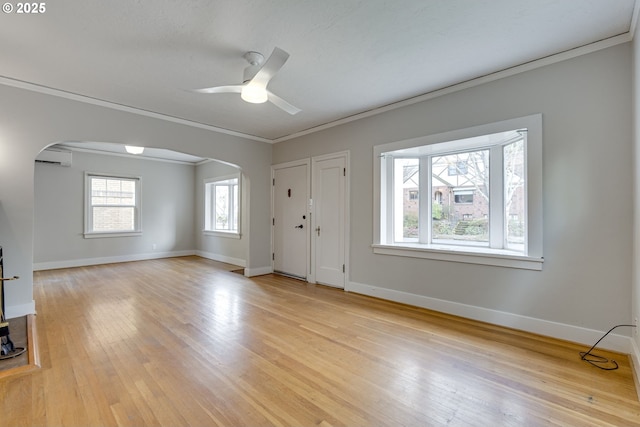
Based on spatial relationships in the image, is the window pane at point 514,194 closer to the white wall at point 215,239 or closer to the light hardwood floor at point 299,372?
the light hardwood floor at point 299,372

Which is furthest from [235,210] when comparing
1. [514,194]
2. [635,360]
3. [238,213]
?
[635,360]

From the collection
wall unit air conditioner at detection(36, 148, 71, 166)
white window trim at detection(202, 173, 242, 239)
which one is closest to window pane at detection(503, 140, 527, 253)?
white window trim at detection(202, 173, 242, 239)

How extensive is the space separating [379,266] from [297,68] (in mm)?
2666

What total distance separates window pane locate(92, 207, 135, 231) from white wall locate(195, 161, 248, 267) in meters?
1.56

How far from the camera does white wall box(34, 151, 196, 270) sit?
19.0 ft

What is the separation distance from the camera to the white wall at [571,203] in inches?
93.7

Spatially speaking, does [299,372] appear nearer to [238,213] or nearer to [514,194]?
[514,194]

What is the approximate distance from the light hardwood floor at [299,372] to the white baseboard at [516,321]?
0.10 m

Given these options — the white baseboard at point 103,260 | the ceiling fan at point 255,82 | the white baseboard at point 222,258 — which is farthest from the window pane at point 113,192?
the ceiling fan at point 255,82

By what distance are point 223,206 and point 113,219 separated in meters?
2.46

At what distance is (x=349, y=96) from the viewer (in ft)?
11.7

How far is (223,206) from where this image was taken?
7316mm

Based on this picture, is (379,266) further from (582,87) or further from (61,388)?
(61,388)

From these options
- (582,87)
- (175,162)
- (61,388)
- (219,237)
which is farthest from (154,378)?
(175,162)
